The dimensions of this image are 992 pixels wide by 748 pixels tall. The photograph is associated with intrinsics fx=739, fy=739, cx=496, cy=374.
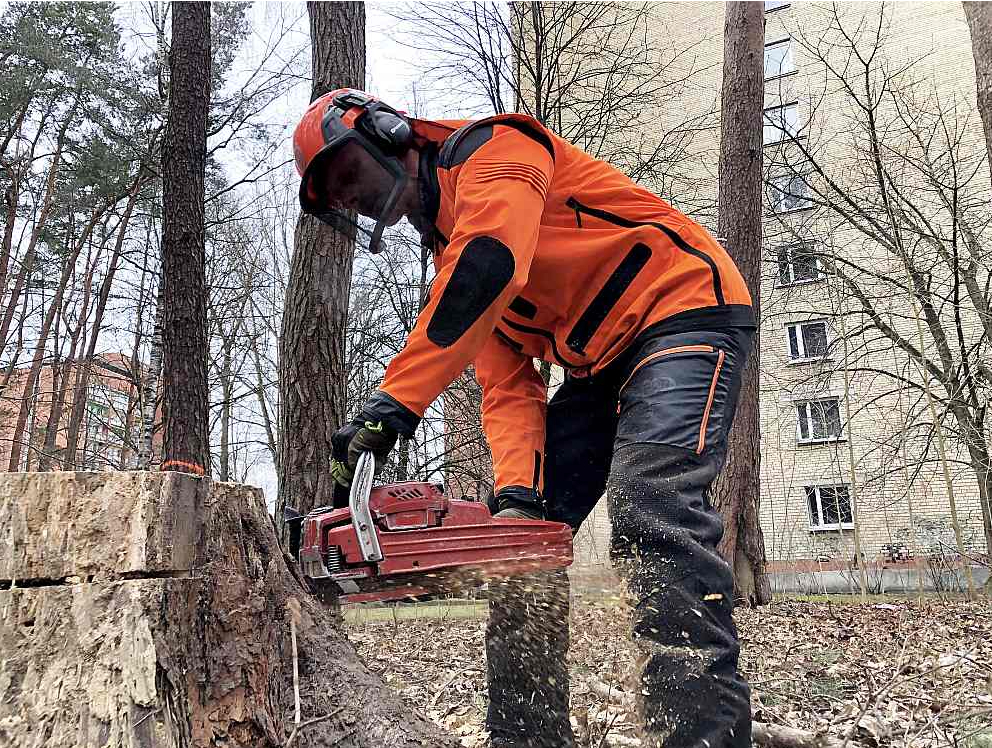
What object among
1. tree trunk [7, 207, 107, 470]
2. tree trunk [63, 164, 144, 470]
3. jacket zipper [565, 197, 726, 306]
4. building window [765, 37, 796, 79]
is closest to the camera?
jacket zipper [565, 197, 726, 306]

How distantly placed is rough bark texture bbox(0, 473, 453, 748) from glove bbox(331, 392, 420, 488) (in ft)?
1.16

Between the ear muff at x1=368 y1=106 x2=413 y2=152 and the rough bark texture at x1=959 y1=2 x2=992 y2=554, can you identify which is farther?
the rough bark texture at x1=959 y1=2 x2=992 y2=554

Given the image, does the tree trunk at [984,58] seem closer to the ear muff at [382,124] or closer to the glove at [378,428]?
the ear muff at [382,124]

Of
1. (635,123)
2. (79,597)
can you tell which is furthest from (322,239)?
(635,123)

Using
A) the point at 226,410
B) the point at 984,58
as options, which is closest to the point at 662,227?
the point at 984,58

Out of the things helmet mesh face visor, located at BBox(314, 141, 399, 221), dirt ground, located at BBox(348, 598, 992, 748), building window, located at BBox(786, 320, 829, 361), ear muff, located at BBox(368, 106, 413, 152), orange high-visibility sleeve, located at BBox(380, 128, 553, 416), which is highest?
building window, located at BBox(786, 320, 829, 361)

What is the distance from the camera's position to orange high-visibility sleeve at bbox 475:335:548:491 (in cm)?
253

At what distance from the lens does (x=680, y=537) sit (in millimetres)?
1908

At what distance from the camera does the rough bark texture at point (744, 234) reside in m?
7.10

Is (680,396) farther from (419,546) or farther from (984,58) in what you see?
(984,58)

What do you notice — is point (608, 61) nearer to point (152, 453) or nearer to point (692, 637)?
point (152, 453)

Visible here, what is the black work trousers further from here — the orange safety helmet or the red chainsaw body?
the orange safety helmet

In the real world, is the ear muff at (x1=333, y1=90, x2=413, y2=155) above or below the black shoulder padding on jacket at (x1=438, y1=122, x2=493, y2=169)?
above

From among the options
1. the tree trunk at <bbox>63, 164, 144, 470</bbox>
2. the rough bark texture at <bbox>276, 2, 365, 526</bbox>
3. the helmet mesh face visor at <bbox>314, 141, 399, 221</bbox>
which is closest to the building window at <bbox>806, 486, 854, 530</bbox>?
the rough bark texture at <bbox>276, 2, 365, 526</bbox>
